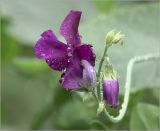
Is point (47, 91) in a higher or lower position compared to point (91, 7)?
lower

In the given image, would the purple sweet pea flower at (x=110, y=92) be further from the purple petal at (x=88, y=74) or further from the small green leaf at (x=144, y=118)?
the small green leaf at (x=144, y=118)

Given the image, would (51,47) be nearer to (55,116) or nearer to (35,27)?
(55,116)

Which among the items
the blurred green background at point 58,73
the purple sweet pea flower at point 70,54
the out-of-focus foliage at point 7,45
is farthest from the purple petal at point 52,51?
the out-of-focus foliage at point 7,45

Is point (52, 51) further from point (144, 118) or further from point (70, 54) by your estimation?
point (144, 118)

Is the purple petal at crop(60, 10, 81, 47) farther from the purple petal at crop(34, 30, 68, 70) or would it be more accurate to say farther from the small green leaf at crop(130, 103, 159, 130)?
the small green leaf at crop(130, 103, 159, 130)

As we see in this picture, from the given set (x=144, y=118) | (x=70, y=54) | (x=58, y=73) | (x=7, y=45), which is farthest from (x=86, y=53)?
(x=7, y=45)

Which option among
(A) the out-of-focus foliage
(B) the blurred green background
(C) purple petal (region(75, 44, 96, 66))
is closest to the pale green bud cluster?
(C) purple petal (region(75, 44, 96, 66))

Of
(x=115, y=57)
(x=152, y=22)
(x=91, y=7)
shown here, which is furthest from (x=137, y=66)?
(x=91, y=7)
